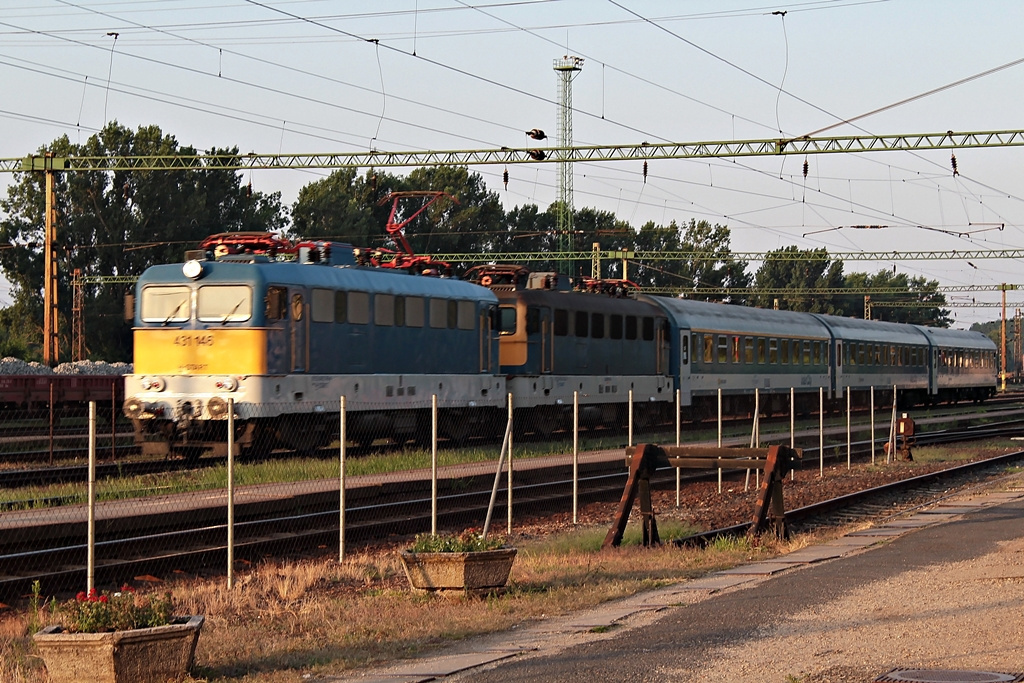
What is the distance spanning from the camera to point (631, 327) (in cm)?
3666

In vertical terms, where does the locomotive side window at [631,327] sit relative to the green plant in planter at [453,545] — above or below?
above

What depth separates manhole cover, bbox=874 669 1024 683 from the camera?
8180mm

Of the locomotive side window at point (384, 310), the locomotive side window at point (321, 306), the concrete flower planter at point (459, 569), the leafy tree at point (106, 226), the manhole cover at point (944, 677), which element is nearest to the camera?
the manhole cover at point (944, 677)

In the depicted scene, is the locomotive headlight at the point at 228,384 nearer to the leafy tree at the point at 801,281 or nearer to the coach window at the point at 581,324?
the coach window at the point at 581,324

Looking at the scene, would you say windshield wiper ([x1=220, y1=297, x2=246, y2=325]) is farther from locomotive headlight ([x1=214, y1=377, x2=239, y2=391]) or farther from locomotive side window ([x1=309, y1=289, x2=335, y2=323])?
locomotive side window ([x1=309, y1=289, x2=335, y2=323])

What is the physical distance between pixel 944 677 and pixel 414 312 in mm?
20054

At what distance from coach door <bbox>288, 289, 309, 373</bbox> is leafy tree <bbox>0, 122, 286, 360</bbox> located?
47.4 metres

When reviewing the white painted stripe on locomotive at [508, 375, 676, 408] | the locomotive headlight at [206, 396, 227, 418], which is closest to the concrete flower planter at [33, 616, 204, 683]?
the locomotive headlight at [206, 396, 227, 418]

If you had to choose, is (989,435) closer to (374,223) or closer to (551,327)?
(551,327)

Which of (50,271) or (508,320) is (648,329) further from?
(50,271)

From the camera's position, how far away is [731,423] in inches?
1601

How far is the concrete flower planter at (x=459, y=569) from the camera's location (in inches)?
468

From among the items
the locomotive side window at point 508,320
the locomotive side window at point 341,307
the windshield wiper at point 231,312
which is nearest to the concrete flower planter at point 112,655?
the windshield wiper at point 231,312

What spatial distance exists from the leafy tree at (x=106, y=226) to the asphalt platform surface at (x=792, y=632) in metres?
60.7
